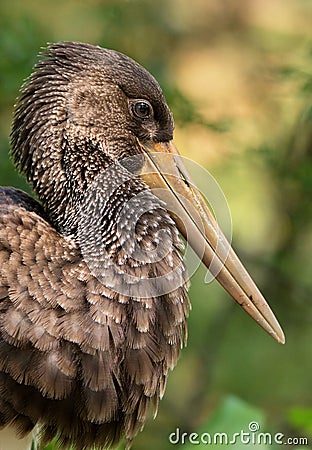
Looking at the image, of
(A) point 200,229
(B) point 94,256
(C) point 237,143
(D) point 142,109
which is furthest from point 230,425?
(C) point 237,143

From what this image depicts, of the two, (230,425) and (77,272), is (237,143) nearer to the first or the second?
(230,425)

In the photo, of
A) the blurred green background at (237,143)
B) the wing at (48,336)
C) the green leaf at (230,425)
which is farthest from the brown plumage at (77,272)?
the blurred green background at (237,143)

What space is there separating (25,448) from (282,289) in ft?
10.2

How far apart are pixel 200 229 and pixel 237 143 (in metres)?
2.33

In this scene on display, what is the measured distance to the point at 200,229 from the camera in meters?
3.21

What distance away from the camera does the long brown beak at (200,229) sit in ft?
10.4

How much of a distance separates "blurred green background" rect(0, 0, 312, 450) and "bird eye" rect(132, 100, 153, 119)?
1457 millimetres

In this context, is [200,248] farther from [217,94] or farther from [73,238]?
[217,94]

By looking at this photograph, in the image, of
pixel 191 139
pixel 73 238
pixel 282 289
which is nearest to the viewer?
pixel 73 238

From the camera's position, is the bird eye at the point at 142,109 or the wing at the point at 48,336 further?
the bird eye at the point at 142,109

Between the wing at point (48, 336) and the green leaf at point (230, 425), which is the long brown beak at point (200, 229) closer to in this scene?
the wing at point (48, 336)

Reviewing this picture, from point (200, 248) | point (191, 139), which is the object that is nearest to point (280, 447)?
point (191, 139)

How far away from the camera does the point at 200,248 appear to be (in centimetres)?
319

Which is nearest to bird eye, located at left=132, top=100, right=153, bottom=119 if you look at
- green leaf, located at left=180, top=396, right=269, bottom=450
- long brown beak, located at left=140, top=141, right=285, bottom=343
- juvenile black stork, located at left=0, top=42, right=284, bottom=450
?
juvenile black stork, located at left=0, top=42, right=284, bottom=450
